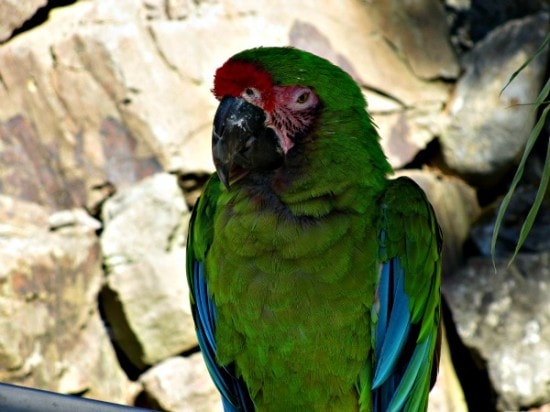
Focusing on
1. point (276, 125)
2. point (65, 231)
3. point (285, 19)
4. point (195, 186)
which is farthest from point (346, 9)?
point (276, 125)

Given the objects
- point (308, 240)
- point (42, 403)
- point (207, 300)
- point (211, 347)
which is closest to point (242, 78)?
point (308, 240)

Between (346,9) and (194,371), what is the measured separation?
4.98ft

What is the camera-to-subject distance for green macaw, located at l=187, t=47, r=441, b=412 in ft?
5.17

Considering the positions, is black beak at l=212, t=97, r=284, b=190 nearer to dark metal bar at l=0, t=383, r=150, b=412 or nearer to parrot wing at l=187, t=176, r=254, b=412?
parrot wing at l=187, t=176, r=254, b=412

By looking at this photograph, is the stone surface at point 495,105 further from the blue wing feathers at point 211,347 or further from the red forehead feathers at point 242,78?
the red forehead feathers at point 242,78

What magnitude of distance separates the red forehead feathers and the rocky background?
138 cm

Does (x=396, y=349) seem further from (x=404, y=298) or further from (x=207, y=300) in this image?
(x=207, y=300)

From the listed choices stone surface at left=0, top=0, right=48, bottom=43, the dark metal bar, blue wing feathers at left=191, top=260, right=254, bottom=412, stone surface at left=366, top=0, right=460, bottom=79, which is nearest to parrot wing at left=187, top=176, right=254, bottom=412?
blue wing feathers at left=191, top=260, right=254, bottom=412

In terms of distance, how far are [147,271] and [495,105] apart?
1.61m

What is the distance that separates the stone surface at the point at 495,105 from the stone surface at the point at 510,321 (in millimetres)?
464

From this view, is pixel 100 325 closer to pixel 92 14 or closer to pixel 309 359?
pixel 92 14

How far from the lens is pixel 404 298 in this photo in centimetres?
166

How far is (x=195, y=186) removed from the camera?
3.16m

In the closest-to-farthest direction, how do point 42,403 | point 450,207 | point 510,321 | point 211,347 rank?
point 42,403
point 211,347
point 510,321
point 450,207
